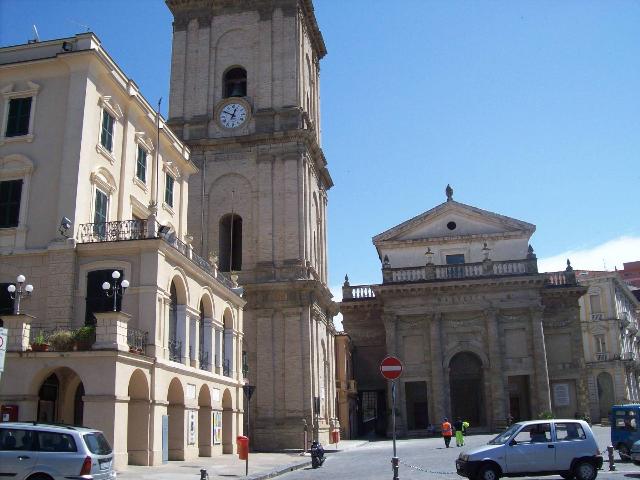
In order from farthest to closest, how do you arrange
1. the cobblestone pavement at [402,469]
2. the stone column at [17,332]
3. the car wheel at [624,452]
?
the car wheel at [624,452] → the stone column at [17,332] → the cobblestone pavement at [402,469]

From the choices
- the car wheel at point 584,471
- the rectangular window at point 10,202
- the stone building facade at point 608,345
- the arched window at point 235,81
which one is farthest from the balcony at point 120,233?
the stone building facade at point 608,345

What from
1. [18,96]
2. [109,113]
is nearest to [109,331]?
[109,113]

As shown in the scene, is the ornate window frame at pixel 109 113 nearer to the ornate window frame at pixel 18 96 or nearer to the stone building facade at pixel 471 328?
the ornate window frame at pixel 18 96

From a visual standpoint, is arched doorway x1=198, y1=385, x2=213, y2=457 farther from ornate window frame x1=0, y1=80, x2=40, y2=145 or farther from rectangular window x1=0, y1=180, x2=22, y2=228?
ornate window frame x1=0, y1=80, x2=40, y2=145

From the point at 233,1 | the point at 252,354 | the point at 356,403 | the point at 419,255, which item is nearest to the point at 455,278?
the point at 419,255

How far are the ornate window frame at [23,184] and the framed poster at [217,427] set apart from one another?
35.0ft

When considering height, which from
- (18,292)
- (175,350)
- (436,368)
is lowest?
(175,350)

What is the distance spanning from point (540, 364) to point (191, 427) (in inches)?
1301

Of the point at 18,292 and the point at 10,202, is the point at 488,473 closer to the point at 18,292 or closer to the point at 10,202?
the point at 18,292

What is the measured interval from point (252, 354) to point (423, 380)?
17516 millimetres

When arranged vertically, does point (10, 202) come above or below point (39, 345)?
above

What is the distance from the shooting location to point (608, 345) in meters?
72.0

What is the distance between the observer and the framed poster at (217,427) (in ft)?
96.7

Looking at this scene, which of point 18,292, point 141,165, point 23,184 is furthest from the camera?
point 141,165
